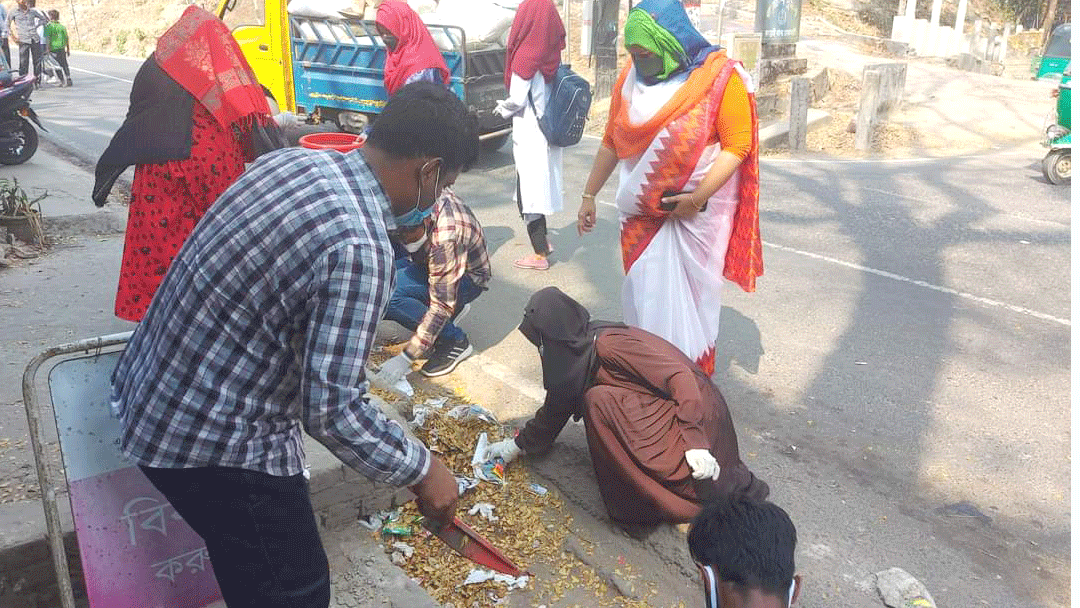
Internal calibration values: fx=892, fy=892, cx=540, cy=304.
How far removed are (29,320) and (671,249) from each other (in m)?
3.45

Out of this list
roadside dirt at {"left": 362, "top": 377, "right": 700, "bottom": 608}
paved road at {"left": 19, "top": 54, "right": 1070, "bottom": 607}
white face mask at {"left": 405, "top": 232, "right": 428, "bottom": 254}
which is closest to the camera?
white face mask at {"left": 405, "top": 232, "right": 428, "bottom": 254}

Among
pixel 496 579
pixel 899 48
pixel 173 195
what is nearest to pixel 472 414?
pixel 496 579

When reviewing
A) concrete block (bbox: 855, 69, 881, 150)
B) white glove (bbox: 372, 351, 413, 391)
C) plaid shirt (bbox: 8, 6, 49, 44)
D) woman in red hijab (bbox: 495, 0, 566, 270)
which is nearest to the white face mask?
white glove (bbox: 372, 351, 413, 391)

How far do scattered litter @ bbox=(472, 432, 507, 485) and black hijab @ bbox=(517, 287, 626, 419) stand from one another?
0.40 metres

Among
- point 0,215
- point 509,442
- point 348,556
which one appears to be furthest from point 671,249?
point 0,215

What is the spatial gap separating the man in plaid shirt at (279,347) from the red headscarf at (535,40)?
425 cm

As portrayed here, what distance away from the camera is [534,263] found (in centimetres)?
619

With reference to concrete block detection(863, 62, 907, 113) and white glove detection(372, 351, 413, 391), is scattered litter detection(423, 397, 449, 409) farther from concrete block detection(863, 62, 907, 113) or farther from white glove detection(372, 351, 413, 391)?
concrete block detection(863, 62, 907, 113)

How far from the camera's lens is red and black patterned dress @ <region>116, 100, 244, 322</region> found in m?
3.61

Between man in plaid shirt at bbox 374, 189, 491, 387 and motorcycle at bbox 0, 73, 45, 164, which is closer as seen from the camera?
man in plaid shirt at bbox 374, 189, 491, 387

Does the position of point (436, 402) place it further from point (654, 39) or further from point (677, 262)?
point (654, 39)

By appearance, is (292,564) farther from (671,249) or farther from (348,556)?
(671,249)

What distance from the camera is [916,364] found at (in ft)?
15.4

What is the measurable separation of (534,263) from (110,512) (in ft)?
13.8
